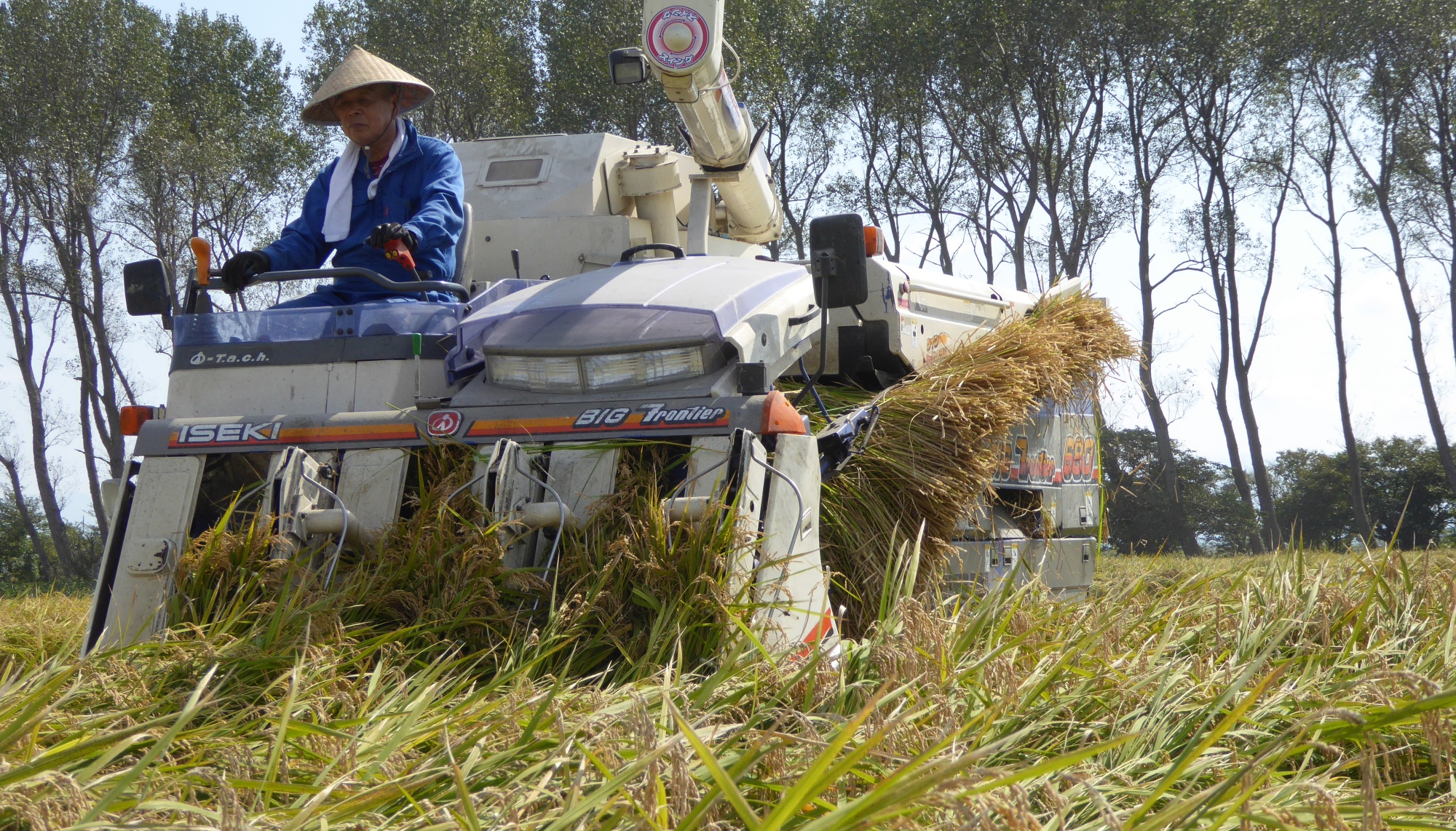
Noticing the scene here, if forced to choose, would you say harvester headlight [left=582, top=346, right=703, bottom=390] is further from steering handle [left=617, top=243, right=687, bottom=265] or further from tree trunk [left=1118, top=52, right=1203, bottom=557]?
tree trunk [left=1118, top=52, right=1203, bottom=557]

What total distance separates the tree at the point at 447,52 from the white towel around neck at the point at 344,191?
17.4 metres

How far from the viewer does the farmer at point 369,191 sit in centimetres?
471

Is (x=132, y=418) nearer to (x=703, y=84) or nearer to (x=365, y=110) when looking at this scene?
(x=365, y=110)

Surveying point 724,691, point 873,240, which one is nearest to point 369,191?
point 873,240

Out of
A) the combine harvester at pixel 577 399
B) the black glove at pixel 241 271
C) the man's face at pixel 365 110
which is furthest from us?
the man's face at pixel 365 110

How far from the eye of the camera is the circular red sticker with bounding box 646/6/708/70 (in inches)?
179

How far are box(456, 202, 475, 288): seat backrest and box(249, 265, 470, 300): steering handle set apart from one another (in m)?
0.46

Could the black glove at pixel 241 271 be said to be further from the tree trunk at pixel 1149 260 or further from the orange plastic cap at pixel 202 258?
the tree trunk at pixel 1149 260

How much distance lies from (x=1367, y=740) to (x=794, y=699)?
3.95ft

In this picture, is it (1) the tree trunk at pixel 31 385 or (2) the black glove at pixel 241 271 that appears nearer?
(2) the black glove at pixel 241 271

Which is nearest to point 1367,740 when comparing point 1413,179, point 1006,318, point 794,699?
point 794,699

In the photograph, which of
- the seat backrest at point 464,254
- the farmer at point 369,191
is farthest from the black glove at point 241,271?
the seat backrest at point 464,254

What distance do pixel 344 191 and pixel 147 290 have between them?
85cm

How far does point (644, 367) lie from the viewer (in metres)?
3.87
